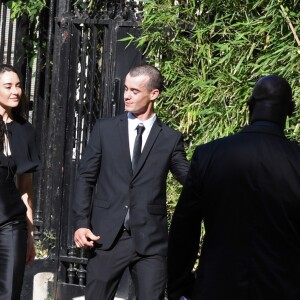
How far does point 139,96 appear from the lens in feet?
21.2

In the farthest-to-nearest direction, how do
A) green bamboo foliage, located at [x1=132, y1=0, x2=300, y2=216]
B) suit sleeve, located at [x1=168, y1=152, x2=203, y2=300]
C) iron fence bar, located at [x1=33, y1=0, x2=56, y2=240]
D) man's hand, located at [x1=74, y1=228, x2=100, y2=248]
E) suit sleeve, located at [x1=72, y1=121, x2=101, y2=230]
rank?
iron fence bar, located at [x1=33, y1=0, x2=56, y2=240] < green bamboo foliage, located at [x1=132, y1=0, x2=300, y2=216] < suit sleeve, located at [x1=72, y1=121, x2=101, y2=230] < man's hand, located at [x1=74, y1=228, x2=100, y2=248] < suit sleeve, located at [x1=168, y1=152, x2=203, y2=300]

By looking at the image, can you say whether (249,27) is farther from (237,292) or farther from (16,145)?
(237,292)

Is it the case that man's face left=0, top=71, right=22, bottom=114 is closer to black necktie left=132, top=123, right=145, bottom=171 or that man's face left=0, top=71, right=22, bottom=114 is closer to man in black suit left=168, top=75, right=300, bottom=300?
black necktie left=132, top=123, right=145, bottom=171

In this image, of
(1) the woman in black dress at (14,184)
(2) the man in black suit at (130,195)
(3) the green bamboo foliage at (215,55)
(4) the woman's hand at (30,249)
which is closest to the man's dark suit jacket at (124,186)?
(2) the man in black suit at (130,195)

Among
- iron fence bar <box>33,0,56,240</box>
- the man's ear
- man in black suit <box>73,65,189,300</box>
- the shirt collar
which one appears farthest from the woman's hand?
iron fence bar <box>33,0,56,240</box>

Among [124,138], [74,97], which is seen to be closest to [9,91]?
[124,138]

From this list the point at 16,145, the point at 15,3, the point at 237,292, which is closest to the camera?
the point at 237,292

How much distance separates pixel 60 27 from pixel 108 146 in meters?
2.50

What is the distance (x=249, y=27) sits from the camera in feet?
24.3

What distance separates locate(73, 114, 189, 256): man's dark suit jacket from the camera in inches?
249

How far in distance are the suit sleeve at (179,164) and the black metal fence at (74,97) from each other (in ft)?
5.76

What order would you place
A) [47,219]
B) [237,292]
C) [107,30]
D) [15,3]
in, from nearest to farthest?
[237,292]
[107,30]
[47,219]
[15,3]

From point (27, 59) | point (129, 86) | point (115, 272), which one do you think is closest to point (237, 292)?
point (115, 272)

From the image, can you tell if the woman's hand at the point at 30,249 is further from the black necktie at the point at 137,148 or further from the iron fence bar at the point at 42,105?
the iron fence bar at the point at 42,105
